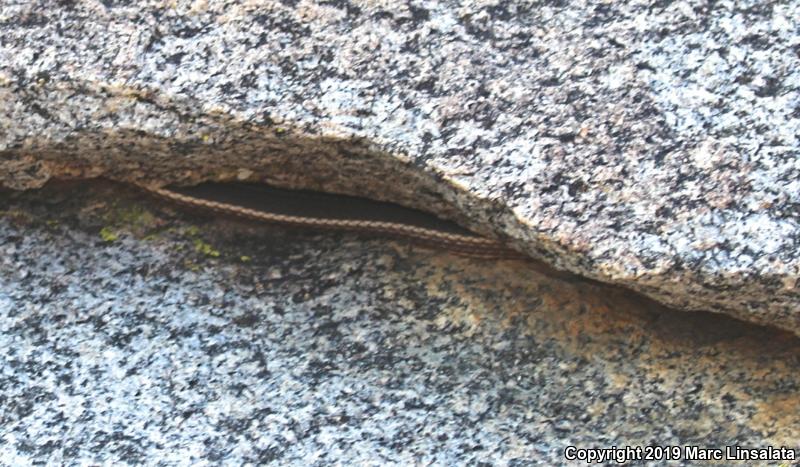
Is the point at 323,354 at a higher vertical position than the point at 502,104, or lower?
lower

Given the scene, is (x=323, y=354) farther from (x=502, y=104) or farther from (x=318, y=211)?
(x=502, y=104)

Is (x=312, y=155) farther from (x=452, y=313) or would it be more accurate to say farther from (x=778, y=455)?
(x=778, y=455)

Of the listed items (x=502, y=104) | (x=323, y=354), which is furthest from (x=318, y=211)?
(x=502, y=104)

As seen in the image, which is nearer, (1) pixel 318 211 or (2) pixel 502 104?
(2) pixel 502 104

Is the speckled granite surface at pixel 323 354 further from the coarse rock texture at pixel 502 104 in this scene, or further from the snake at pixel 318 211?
the coarse rock texture at pixel 502 104

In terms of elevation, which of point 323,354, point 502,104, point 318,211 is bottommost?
point 323,354

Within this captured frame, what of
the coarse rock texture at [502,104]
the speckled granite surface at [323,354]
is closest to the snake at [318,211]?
the speckled granite surface at [323,354]

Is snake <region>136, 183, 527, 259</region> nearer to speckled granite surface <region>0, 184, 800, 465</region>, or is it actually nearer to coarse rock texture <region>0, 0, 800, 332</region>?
speckled granite surface <region>0, 184, 800, 465</region>
